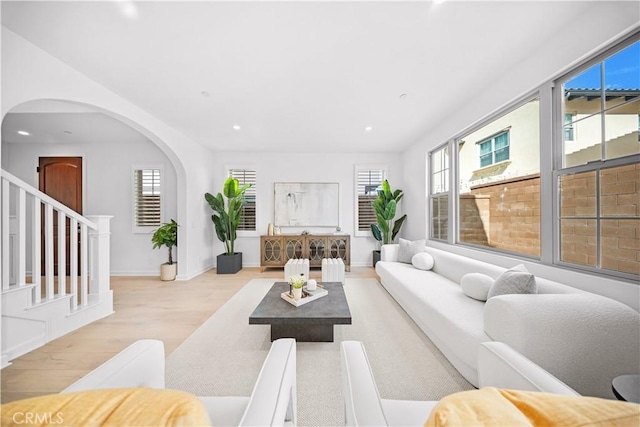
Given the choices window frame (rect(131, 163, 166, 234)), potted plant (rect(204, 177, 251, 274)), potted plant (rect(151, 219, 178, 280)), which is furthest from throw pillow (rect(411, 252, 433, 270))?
window frame (rect(131, 163, 166, 234))

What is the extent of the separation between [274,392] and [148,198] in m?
5.10

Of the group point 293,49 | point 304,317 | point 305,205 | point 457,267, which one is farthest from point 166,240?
point 457,267

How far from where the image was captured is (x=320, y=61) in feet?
7.07

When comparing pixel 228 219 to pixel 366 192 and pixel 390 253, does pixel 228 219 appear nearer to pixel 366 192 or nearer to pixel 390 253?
pixel 366 192

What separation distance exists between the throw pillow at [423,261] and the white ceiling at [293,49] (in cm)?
198

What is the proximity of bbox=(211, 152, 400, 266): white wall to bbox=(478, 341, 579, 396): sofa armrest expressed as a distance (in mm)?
4274

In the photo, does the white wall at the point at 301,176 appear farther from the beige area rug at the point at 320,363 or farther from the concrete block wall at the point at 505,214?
the beige area rug at the point at 320,363

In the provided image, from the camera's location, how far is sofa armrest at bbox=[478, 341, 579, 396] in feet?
2.59

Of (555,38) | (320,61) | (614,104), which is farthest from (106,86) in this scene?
(614,104)

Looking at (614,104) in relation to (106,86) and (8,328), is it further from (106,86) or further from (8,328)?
(8,328)

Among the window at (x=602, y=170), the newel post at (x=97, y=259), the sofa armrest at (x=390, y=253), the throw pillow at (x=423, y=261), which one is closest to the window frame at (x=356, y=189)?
the sofa armrest at (x=390, y=253)

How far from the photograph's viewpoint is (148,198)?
4.66 metres

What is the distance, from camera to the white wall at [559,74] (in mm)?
1507

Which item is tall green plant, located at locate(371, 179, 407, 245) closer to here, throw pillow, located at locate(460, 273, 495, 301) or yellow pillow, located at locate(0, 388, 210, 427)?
throw pillow, located at locate(460, 273, 495, 301)
